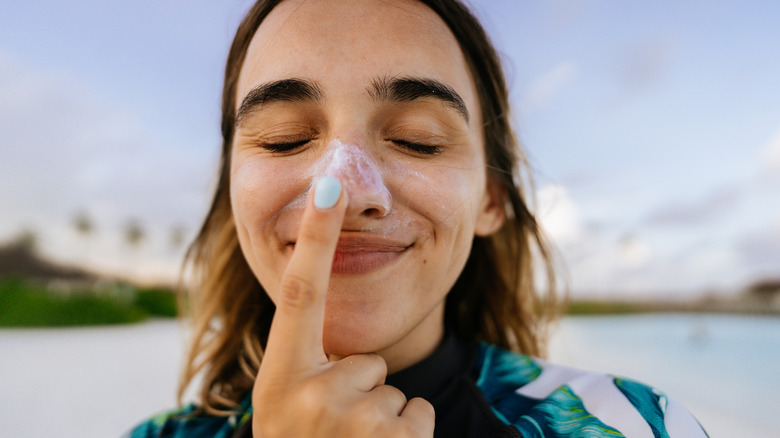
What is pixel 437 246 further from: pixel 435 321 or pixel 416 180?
pixel 435 321

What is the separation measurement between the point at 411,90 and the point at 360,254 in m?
0.39

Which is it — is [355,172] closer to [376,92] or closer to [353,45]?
[376,92]

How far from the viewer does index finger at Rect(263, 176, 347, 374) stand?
0.77 metres

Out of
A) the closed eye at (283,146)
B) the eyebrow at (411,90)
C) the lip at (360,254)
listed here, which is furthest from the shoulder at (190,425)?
the eyebrow at (411,90)

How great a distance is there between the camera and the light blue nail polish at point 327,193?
77 centimetres

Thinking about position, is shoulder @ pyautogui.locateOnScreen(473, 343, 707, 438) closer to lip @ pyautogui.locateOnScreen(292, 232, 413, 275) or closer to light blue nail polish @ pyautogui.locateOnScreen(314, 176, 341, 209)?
lip @ pyautogui.locateOnScreen(292, 232, 413, 275)

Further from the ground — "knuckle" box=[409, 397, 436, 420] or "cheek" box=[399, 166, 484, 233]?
"cheek" box=[399, 166, 484, 233]

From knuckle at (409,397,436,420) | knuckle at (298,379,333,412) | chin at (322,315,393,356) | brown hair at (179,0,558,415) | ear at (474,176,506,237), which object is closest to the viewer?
knuckle at (298,379,333,412)

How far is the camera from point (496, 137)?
151 centimetres

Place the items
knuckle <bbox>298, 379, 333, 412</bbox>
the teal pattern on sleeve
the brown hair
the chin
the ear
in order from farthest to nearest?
the brown hair < the ear < the teal pattern on sleeve < the chin < knuckle <bbox>298, 379, 333, 412</bbox>

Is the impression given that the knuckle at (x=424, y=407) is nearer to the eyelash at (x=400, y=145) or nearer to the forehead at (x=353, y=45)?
the eyelash at (x=400, y=145)

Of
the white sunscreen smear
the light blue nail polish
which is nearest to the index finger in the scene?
the light blue nail polish

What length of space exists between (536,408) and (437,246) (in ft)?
1.68

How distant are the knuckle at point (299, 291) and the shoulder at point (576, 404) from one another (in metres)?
0.69
